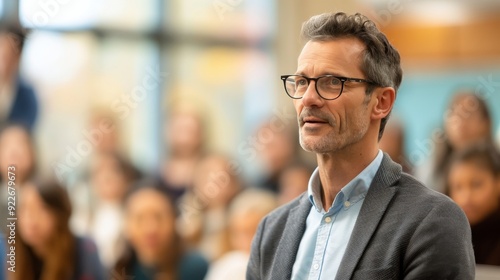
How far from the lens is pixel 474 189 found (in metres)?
2.68

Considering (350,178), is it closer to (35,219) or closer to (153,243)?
(153,243)

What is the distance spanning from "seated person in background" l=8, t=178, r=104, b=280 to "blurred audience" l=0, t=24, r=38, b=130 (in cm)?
33

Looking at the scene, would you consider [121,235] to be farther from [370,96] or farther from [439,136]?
[370,96]

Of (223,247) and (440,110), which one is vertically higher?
(440,110)

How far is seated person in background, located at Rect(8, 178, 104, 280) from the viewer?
329 centimetres

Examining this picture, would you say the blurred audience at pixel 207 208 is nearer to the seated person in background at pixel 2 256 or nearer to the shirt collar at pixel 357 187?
the seated person in background at pixel 2 256

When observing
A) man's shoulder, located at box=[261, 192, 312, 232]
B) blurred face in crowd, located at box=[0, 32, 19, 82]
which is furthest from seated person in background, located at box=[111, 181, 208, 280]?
man's shoulder, located at box=[261, 192, 312, 232]

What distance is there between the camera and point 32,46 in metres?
3.47

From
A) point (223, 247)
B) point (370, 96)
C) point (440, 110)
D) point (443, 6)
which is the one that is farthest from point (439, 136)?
point (370, 96)

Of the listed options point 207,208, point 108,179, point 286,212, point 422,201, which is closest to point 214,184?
point 207,208

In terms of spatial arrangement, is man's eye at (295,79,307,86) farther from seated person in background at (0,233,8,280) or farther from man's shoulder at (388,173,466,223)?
A: seated person in background at (0,233,8,280)

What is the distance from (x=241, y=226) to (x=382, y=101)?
1.95 meters

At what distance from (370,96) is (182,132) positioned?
2.18m

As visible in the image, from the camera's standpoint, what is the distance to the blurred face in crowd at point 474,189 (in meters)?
2.63
